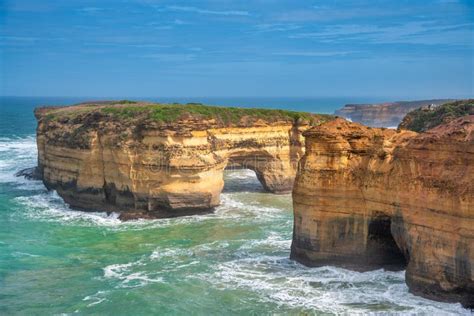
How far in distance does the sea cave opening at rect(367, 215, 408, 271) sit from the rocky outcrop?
14686 mm

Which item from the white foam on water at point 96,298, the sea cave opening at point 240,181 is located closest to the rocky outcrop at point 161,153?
the sea cave opening at point 240,181

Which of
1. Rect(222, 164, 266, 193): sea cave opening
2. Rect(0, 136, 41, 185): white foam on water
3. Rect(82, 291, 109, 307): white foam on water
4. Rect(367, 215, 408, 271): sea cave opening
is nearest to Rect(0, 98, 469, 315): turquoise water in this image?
Rect(82, 291, 109, 307): white foam on water

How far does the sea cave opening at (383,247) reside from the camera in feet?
68.2

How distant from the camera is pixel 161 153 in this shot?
33.4 metres

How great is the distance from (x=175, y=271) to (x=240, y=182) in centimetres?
2192

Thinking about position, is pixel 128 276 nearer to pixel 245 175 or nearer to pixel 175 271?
pixel 175 271

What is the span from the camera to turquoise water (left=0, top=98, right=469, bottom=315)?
19.0 metres

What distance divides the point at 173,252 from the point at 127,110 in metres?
13.7

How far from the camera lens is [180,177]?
33.3 m

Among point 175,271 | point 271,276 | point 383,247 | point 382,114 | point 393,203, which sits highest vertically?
point 382,114

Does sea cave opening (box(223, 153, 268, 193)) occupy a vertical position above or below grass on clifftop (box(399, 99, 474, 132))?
below

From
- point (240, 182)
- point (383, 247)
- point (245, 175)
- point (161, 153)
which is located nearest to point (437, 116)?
point (240, 182)

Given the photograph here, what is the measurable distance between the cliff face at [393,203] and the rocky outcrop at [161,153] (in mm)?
12335

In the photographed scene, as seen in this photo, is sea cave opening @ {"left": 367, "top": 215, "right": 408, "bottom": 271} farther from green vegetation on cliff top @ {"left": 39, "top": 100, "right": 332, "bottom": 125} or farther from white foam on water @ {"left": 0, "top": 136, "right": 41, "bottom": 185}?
white foam on water @ {"left": 0, "top": 136, "right": 41, "bottom": 185}
